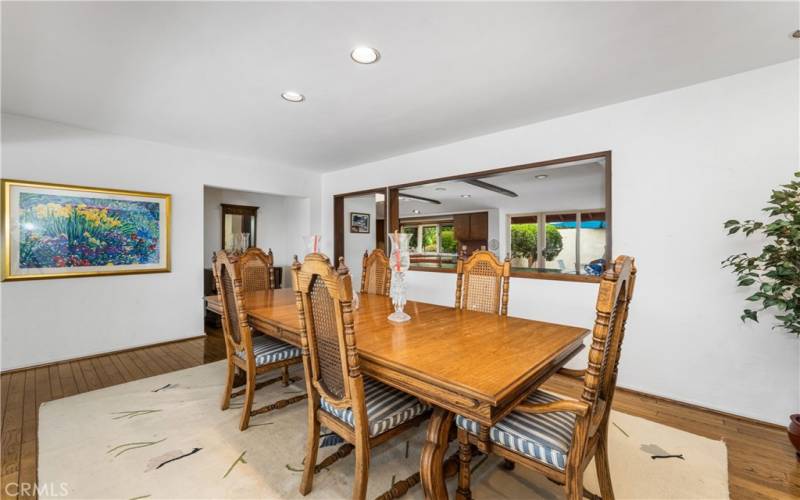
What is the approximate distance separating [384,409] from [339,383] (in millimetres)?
241

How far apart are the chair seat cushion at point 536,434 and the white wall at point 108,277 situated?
4.00 m

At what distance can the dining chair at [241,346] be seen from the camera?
214 centimetres

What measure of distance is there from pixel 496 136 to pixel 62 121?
4356 mm

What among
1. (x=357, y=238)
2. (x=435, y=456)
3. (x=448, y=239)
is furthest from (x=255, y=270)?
(x=448, y=239)

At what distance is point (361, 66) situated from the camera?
2258 mm

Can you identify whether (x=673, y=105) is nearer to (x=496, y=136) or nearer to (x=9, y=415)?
(x=496, y=136)

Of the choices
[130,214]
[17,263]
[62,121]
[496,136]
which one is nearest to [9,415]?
[17,263]

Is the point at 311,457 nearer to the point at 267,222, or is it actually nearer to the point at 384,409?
the point at 384,409

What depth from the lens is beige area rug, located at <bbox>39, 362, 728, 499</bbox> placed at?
1.66 meters

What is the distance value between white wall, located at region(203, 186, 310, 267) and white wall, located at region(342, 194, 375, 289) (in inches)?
27.5

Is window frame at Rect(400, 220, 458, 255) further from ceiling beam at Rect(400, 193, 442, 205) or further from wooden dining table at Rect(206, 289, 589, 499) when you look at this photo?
wooden dining table at Rect(206, 289, 589, 499)

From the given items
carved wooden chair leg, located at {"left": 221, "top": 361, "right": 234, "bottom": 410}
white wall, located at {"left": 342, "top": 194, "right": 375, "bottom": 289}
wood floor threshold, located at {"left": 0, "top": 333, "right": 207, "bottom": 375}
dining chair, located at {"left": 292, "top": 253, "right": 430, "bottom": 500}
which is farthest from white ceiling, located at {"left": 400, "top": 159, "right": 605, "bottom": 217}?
wood floor threshold, located at {"left": 0, "top": 333, "right": 207, "bottom": 375}

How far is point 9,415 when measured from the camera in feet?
7.71

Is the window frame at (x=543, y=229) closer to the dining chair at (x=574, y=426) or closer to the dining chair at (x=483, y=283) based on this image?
the dining chair at (x=483, y=283)
